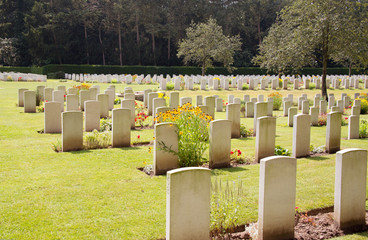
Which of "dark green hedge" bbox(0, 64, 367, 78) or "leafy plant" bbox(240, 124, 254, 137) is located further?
"dark green hedge" bbox(0, 64, 367, 78)

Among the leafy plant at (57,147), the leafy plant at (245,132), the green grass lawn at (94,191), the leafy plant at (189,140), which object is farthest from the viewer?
the leafy plant at (245,132)

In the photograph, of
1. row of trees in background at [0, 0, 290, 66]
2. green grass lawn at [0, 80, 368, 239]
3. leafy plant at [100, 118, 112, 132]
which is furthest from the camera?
row of trees in background at [0, 0, 290, 66]

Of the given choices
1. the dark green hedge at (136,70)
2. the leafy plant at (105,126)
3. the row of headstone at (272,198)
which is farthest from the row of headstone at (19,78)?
the row of headstone at (272,198)

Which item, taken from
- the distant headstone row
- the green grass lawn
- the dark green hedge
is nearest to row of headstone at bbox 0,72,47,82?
the distant headstone row

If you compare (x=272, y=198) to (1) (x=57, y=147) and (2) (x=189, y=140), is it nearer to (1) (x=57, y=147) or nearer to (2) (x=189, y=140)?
(2) (x=189, y=140)

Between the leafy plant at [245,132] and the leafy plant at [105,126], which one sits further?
the leafy plant at [245,132]

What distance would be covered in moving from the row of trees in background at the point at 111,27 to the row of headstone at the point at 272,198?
44.4 m

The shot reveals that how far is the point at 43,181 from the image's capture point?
688 cm

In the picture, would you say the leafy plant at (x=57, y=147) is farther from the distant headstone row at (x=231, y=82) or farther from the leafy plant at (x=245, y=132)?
the distant headstone row at (x=231, y=82)

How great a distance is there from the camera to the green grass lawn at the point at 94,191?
5078mm

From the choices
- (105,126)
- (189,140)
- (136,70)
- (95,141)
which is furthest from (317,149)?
(136,70)

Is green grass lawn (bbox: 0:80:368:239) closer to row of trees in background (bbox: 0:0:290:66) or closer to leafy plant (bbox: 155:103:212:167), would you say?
leafy plant (bbox: 155:103:212:167)

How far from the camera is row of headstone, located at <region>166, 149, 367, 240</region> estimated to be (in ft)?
14.1

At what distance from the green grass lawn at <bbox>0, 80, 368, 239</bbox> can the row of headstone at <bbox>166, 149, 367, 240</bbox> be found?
0.45 meters
